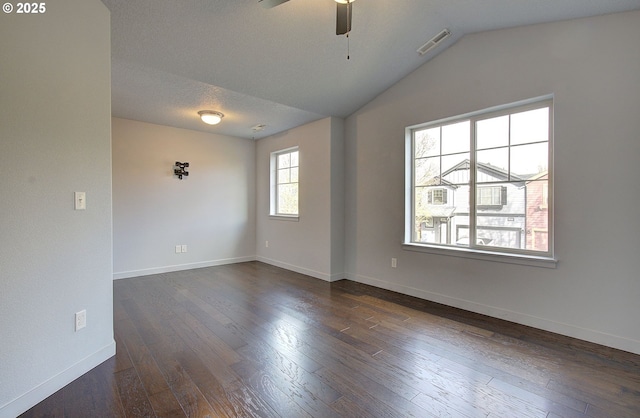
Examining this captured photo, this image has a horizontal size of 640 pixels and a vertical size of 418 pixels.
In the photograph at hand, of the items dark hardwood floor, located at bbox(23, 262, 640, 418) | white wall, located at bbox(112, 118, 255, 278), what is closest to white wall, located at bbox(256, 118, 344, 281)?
white wall, located at bbox(112, 118, 255, 278)

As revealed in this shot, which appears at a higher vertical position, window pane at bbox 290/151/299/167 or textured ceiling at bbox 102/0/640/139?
textured ceiling at bbox 102/0/640/139

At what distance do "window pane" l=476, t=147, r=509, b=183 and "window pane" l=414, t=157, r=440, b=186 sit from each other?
51 centimetres

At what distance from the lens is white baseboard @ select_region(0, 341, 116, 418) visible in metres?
1.64

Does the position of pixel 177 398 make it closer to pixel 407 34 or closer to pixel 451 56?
pixel 407 34

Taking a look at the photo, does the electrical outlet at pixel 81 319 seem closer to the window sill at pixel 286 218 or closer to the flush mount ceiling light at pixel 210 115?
the flush mount ceiling light at pixel 210 115

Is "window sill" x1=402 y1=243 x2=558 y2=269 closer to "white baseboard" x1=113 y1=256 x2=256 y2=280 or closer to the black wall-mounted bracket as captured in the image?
"white baseboard" x1=113 y1=256 x2=256 y2=280

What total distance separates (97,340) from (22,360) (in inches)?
19.8

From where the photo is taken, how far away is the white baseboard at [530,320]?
2.42 m

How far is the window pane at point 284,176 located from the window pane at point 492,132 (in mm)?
3343

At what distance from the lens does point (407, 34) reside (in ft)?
10.2

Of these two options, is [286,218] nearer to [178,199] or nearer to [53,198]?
[178,199]

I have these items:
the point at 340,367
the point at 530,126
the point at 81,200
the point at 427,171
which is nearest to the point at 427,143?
the point at 427,171

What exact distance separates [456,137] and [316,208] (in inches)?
91.2

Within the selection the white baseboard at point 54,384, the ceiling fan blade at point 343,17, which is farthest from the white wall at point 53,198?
the ceiling fan blade at point 343,17
